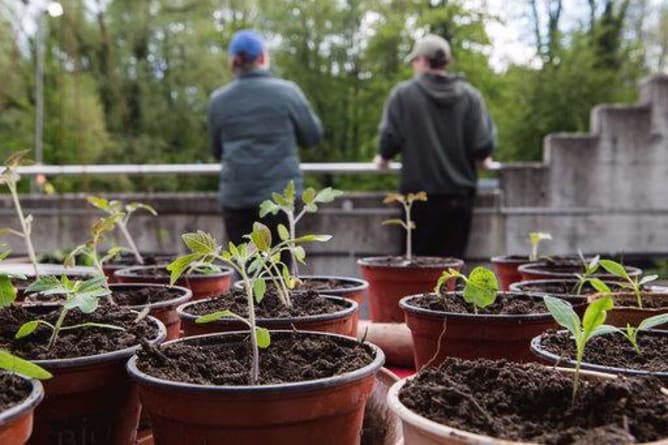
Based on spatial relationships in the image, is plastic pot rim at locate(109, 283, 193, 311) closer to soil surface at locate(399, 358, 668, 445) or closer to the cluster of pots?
the cluster of pots

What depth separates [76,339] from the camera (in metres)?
1.17

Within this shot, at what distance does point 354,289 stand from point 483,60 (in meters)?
14.3

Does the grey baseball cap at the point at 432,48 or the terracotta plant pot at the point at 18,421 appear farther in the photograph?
the grey baseball cap at the point at 432,48

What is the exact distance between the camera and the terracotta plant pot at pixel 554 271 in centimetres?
203

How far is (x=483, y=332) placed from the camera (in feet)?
4.33

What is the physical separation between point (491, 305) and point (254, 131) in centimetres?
238

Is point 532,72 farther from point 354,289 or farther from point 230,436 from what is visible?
point 230,436

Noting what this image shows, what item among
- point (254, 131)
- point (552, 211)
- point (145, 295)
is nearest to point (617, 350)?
point (145, 295)

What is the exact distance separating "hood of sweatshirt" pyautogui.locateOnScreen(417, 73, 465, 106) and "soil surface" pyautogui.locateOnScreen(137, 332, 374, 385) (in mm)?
2747

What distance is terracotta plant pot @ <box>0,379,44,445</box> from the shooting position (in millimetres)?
751

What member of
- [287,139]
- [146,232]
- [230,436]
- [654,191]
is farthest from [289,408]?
[654,191]

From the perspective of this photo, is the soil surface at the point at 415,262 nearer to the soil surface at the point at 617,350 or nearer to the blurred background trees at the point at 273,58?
the soil surface at the point at 617,350

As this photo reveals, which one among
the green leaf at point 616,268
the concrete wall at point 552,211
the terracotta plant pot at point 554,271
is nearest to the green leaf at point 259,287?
the green leaf at point 616,268

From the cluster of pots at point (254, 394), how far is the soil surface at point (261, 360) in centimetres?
3
